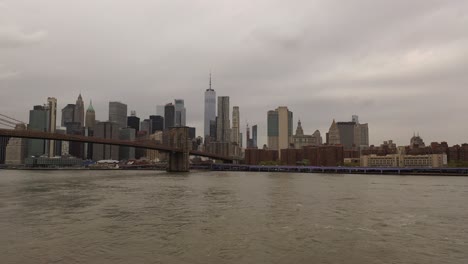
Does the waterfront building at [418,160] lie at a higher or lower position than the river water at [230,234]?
higher

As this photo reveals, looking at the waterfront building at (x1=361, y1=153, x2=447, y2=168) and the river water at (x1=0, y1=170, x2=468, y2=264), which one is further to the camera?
the waterfront building at (x1=361, y1=153, x2=447, y2=168)

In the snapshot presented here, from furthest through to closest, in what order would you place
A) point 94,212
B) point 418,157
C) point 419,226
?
point 418,157, point 94,212, point 419,226

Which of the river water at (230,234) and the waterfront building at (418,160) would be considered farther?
the waterfront building at (418,160)

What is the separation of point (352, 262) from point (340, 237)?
463 cm

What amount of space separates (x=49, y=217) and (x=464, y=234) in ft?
84.9

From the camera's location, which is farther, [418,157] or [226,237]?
[418,157]

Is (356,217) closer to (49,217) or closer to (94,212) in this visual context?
(94,212)

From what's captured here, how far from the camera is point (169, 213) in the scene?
28.1 m

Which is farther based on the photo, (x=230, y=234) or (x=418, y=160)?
(x=418, y=160)

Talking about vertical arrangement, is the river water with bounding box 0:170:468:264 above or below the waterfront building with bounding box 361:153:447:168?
below

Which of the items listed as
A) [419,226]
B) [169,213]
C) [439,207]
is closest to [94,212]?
[169,213]

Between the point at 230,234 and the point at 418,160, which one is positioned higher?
the point at 418,160

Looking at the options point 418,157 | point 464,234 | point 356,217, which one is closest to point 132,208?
point 356,217

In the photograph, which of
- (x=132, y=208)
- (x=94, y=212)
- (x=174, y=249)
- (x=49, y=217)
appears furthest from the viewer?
(x=132, y=208)
